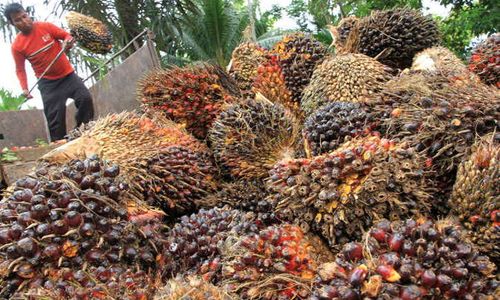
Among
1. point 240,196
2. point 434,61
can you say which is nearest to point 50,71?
point 240,196

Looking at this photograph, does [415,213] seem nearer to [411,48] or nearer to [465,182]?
[465,182]

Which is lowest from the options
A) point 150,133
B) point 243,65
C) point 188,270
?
point 188,270

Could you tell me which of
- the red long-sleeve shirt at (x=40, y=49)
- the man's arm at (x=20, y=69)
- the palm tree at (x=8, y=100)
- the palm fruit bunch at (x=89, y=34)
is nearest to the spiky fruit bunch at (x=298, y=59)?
the palm fruit bunch at (x=89, y=34)

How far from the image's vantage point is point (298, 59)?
11.7 feet

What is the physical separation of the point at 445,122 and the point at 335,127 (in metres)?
0.50

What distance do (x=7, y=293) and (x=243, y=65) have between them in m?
2.74

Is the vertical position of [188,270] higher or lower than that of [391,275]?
lower

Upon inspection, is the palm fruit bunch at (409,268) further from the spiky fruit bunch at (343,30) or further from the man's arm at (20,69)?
the man's arm at (20,69)

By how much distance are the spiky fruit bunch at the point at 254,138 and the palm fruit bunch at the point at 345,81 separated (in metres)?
0.25

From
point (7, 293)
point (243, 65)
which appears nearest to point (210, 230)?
point (7, 293)

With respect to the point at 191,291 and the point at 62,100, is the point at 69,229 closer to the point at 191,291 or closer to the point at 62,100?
the point at 191,291

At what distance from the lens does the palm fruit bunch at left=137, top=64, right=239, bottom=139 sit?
3.35 meters

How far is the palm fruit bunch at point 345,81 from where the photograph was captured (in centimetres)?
269

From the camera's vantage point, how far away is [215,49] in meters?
15.2
